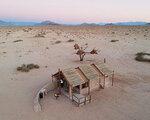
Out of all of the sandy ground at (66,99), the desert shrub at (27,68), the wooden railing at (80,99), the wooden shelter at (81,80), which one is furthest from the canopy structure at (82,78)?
the desert shrub at (27,68)

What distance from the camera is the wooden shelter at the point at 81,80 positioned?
15.4m

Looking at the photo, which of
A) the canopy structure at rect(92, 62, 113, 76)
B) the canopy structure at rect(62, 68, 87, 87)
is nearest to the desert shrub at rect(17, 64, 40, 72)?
the canopy structure at rect(62, 68, 87, 87)

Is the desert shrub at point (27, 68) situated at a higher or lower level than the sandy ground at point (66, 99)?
higher

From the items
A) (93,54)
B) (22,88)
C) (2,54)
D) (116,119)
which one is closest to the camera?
(116,119)

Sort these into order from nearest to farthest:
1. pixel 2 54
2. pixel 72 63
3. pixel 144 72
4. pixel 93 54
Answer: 1. pixel 144 72
2. pixel 72 63
3. pixel 93 54
4. pixel 2 54

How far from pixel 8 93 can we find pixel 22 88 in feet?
4.12

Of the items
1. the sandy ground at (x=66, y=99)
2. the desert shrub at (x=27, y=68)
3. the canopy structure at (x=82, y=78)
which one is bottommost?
the sandy ground at (x=66, y=99)

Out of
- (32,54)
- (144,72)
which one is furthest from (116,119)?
(32,54)

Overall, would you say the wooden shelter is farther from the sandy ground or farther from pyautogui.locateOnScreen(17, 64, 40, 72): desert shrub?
pyautogui.locateOnScreen(17, 64, 40, 72): desert shrub

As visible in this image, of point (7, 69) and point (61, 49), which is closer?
point (7, 69)

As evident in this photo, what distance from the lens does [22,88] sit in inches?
707

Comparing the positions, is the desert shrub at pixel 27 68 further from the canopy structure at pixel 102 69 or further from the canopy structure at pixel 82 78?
the canopy structure at pixel 102 69

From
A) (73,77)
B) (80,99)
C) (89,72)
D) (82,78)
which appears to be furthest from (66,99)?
(89,72)

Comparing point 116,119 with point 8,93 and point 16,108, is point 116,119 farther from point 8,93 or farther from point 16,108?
point 8,93
